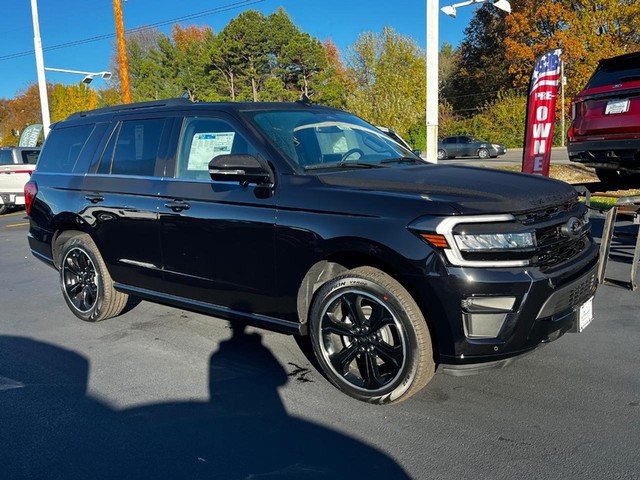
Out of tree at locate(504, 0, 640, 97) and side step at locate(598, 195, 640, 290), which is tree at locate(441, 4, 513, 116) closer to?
tree at locate(504, 0, 640, 97)

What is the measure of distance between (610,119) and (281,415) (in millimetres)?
6746

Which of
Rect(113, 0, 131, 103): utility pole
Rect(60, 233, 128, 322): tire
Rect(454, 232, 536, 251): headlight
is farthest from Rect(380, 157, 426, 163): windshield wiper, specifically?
Rect(113, 0, 131, 103): utility pole

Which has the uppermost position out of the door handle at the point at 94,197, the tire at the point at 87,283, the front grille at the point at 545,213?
the door handle at the point at 94,197

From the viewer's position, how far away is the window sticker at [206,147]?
4188 millimetres

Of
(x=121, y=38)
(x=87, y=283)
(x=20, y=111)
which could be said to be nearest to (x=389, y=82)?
(x=121, y=38)

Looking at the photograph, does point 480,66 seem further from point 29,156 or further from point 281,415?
point 281,415

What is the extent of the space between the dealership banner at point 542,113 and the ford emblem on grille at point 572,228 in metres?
6.40

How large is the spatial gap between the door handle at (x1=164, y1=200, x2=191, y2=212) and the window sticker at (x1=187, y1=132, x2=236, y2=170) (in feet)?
0.94

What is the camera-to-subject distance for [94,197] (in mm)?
5000

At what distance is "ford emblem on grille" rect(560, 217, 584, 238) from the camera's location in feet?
11.0

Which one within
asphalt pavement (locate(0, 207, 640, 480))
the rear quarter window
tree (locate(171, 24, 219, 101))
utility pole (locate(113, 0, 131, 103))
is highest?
tree (locate(171, 24, 219, 101))

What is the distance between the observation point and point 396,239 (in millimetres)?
3172

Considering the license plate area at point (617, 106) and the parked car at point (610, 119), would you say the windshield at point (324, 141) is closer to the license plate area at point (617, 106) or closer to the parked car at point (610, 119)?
the parked car at point (610, 119)

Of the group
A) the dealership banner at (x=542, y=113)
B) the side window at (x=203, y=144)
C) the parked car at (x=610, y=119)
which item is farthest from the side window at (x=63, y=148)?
the dealership banner at (x=542, y=113)
